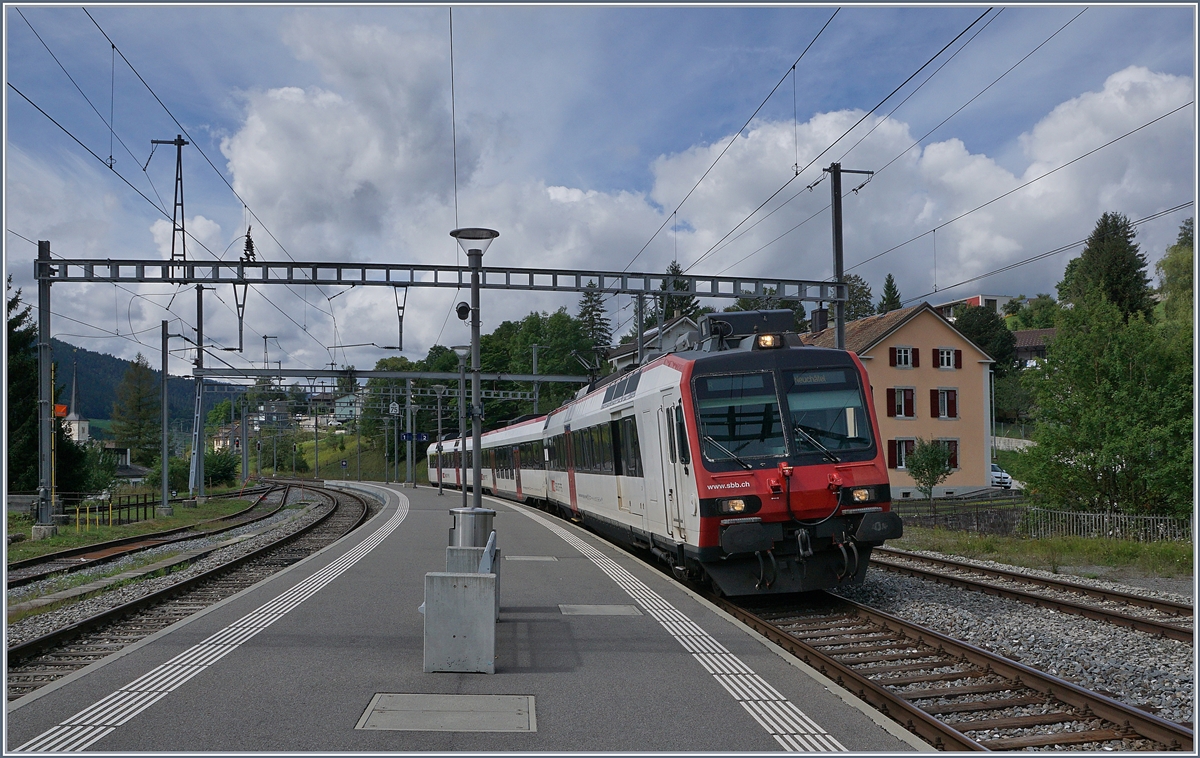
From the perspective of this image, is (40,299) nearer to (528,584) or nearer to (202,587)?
(202,587)

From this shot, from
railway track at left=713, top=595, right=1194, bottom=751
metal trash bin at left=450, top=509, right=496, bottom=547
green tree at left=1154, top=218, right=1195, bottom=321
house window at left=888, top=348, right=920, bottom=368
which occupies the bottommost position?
railway track at left=713, top=595, right=1194, bottom=751

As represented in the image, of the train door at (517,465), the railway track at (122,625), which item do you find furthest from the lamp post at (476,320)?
the train door at (517,465)

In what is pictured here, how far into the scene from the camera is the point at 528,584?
12.5 metres

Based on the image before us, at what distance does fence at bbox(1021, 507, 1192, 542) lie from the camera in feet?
65.9

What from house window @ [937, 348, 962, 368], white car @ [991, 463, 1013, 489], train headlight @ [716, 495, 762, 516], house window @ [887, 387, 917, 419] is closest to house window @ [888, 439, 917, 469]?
house window @ [887, 387, 917, 419]

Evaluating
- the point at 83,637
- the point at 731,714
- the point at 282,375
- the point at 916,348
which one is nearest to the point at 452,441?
the point at 282,375

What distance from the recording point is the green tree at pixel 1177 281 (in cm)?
4378

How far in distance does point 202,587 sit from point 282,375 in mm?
25814

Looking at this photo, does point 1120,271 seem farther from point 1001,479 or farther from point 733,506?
point 733,506

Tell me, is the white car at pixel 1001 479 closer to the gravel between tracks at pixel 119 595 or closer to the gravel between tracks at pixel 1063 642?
the gravel between tracks at pixel 119 595

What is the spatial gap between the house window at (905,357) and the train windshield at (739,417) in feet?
123

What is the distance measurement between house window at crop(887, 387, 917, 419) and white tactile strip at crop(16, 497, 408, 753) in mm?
39150

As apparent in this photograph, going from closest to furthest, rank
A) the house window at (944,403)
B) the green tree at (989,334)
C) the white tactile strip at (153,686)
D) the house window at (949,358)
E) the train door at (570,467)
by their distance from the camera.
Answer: the white tactile strip at (153,686), the train door at (570,467), the house window at (944,403), the house window at (949,358), the green tree at (989,334)

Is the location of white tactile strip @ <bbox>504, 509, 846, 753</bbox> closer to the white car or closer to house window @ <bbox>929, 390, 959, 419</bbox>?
house window @ <bbox>929, 390, 959, 419</bbox>
